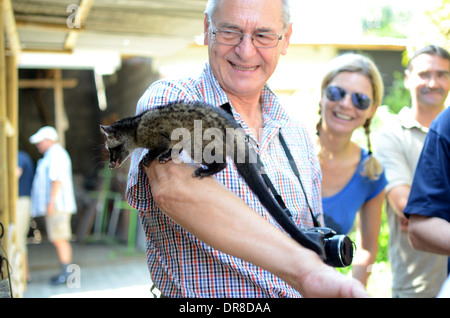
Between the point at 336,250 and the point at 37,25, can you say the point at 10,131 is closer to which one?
the point at 37,25

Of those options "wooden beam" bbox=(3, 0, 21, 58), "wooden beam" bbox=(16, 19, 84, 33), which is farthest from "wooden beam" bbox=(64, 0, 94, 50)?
"wooden beam" bbox=(3, 0, 21, 58)

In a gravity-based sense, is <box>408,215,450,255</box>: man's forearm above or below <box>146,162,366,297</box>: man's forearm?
below

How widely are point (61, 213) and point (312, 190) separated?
772 centimetres

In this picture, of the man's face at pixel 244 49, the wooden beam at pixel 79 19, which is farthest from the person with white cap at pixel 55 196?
the man's face at pixel 244 49

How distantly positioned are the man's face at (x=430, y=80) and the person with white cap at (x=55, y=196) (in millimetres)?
6933

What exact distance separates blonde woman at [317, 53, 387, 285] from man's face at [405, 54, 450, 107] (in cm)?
47

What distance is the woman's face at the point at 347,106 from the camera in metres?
3.92

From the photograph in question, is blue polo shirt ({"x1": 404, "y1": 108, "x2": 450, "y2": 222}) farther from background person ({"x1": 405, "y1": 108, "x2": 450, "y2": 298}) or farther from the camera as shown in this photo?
the camera

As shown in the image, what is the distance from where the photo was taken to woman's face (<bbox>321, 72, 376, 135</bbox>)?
3924 mm

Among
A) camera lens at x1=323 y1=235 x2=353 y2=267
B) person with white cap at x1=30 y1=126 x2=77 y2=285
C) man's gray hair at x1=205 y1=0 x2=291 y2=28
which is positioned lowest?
person with white cap at x1=30 y1=126 x2=77 y2=285

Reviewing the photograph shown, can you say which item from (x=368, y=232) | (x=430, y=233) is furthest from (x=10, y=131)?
(x=430, y=233)

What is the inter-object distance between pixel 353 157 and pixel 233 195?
251cm

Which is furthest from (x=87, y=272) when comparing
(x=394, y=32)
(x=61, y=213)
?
(x=394, y=32)
